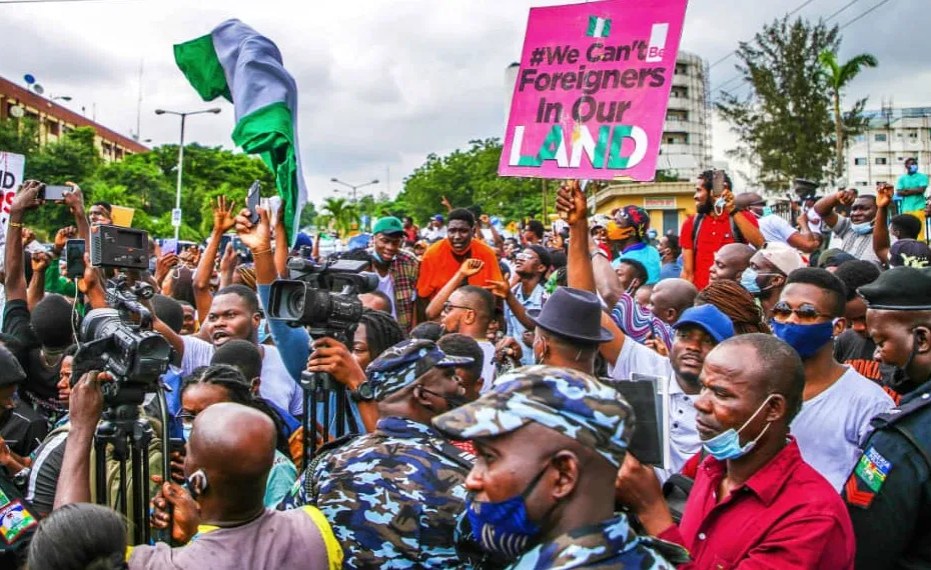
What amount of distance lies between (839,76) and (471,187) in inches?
1139

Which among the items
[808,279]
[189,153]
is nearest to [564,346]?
[808,279]

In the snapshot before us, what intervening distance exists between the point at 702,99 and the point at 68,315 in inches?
4101

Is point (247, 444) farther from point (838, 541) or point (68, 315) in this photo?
point (68, 315)

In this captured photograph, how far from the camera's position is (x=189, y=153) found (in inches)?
2569

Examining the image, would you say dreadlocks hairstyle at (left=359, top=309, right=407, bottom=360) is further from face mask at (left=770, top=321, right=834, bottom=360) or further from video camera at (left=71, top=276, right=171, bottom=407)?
face mask at (left=770, top=321, right=834, bottom=360)

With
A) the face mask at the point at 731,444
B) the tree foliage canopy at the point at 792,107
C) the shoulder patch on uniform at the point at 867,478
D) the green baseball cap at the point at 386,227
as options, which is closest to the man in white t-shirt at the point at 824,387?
the shoulder patch on uniform at the point at 867,478

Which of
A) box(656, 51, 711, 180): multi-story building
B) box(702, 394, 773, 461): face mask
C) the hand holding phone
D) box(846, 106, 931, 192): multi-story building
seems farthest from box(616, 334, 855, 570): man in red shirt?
box(656, 51, 711, 180): multi-story building

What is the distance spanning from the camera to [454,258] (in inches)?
314

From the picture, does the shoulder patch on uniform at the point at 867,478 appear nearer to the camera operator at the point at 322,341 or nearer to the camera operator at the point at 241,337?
the camera operator at the point at 322,341

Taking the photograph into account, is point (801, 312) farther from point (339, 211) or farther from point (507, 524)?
point (339, 211)

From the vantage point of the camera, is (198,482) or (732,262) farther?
(732,262)

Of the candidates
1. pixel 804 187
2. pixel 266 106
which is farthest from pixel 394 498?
pixel 804 187

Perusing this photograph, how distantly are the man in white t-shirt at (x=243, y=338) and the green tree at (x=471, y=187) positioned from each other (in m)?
34.0

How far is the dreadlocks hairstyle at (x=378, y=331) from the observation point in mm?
4801
